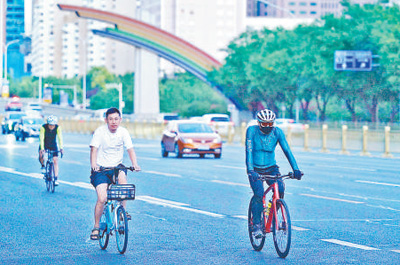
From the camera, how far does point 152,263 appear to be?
363 inches

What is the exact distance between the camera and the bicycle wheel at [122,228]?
31.1 feet

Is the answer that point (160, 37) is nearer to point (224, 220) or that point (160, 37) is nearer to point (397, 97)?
point (397, 97)

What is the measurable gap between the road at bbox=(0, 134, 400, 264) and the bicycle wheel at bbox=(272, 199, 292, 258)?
129mm

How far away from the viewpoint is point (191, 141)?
3331 cm

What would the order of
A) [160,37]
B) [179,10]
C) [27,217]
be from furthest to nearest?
[179,10] < [160,37] < [27,217]

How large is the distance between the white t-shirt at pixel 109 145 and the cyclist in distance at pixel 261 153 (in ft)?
4.45

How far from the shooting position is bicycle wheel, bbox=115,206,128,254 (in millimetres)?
9484

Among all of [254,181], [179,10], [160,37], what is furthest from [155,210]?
[179,10]

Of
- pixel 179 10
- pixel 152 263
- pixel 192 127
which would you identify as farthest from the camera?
pixel 179 10

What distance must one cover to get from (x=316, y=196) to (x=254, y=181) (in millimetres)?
8022

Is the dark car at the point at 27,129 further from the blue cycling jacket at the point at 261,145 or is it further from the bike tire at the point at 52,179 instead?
the blue cycling jacket at the point at 261,145

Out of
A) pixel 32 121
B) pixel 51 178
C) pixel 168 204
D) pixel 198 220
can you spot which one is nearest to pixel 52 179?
pixel 51 178

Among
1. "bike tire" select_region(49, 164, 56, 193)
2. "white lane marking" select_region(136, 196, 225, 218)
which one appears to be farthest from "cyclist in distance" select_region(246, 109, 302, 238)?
"bike tire" select_region(49, 164, 56, 193)

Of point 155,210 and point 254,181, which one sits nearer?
point 254,181
